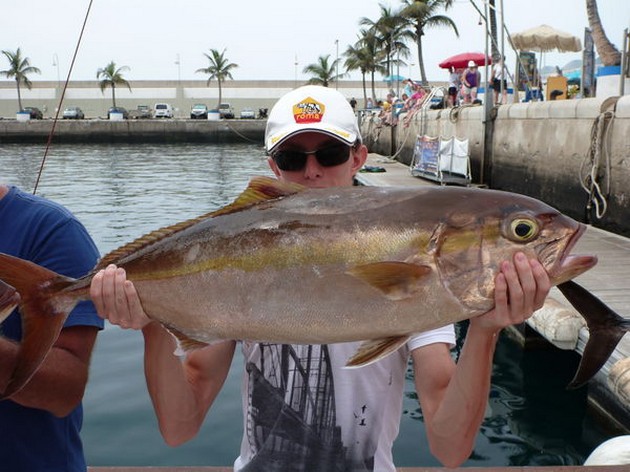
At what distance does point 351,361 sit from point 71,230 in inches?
42.5

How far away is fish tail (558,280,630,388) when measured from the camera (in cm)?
191

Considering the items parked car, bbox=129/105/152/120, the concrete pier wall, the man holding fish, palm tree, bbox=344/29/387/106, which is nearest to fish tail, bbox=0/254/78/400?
the man holding fish

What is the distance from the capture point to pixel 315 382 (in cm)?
218

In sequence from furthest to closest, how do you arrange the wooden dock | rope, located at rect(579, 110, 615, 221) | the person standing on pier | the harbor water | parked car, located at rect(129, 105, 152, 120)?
1. parked car, located at rect(129, 105, 152, 120)
2. the person standing on pier
3. rope, located at rect(579, 110, 615, 221)
4. the harbor water
5. the wooden dock

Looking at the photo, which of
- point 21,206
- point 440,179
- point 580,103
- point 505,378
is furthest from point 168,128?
point 21,206

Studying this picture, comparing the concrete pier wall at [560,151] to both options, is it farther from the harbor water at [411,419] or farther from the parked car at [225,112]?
the parked car at [225,112]

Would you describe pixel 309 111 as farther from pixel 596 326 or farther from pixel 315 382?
pixel 596 326

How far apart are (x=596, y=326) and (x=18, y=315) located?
184 cm

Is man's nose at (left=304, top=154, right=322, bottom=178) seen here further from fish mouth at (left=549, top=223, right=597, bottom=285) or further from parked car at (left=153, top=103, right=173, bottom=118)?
parked car at (left=153, top=103, right=173, bottom=118)

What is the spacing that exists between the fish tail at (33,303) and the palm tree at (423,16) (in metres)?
47.3

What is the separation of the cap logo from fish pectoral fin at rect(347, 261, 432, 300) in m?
0.79

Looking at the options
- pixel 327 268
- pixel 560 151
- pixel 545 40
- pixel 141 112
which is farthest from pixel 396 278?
pixel 141 112

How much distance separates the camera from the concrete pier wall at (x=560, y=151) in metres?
10.9

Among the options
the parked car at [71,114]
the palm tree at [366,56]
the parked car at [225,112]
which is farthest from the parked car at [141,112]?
the palm tree at [366,56]
